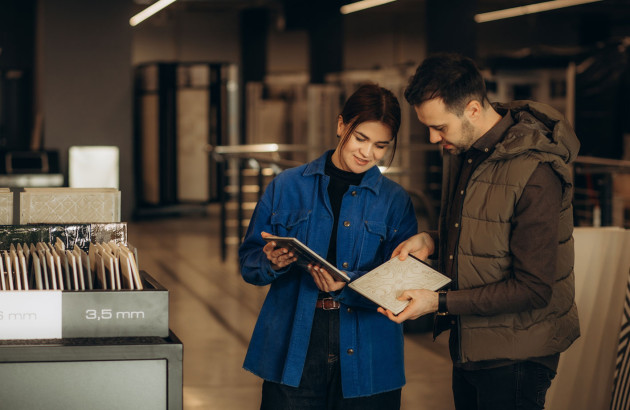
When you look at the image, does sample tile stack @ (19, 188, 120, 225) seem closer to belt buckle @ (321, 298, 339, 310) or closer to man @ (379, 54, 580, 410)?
belt buckle @ (321, 298, 339, 310)

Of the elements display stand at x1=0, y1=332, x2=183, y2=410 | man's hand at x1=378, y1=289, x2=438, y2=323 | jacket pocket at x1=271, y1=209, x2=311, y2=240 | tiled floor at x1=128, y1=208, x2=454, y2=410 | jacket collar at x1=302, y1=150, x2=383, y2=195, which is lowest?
tiled floor at x1=128, y1=208, x2=454, y2=410

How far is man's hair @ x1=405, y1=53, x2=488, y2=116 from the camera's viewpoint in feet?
7.04

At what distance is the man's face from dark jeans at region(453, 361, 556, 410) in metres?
0.58

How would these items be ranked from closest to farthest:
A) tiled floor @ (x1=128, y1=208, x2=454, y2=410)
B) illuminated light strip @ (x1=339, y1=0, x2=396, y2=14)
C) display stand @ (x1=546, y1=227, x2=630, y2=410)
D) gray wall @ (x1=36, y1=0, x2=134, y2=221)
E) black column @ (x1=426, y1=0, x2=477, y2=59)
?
display stand @ (x1=546, y1=227, x2=630, y2=410) < tiled floor @ (x1=128, y1=208, x2=454, y2=410) < black column @ (x1=426, y1=0, x2=477, y2=59) < illuminated light strip @ (x1=339, y1=0, x2=396, y2=14) < gray wall @ (x1=36, y1=0, x2=134, y2=221)

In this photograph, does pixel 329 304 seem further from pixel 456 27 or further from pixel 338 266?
pixel 456 27

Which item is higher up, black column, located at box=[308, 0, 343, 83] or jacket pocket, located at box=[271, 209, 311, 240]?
black column, located at box=[308, 0, 343, 83]

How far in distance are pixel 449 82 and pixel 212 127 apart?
11941 millimetres

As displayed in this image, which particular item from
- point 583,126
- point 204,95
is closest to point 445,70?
point 583,126

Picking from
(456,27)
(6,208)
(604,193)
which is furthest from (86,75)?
(6,208)

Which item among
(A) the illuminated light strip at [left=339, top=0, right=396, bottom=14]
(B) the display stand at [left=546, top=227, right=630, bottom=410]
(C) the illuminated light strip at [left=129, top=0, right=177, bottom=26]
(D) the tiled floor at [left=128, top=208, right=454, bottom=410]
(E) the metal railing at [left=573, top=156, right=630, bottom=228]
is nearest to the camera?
(B) the display stand at [left=546, top=227, right=630, bottom=410]

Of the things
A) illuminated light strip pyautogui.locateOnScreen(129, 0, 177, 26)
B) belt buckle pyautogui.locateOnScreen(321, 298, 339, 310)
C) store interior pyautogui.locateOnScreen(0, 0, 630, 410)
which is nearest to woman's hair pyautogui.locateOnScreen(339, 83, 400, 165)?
belt buckle pyautogui.locateOnScreen(321, 298, 339, 310)

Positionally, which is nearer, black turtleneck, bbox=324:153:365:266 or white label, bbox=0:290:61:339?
white label, bbox=0:290:61:339

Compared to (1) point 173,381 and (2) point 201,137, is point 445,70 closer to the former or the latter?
(1) point 173,381

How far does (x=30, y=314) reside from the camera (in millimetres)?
1759
